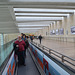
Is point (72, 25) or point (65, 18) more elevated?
point (65, 18)

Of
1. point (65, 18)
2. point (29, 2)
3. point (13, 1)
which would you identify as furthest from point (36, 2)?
point (65, 18)

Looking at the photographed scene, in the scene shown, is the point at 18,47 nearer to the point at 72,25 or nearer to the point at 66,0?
the point at 66,0

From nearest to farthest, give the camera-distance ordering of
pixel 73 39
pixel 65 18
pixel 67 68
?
pixel 67 68, pixel 73 39, pixel 65 18

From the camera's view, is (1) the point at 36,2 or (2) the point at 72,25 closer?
(1) the point at 36,2

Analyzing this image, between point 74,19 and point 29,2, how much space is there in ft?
31.0

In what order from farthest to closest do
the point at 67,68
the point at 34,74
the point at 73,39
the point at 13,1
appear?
1. the point at 73,39
2. the point at 13,1
3. the point at 34,74
4. the point at 67,68

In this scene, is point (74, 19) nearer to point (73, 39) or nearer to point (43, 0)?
point (73, 39)

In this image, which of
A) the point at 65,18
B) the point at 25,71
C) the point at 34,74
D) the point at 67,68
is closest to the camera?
the point at 67,68

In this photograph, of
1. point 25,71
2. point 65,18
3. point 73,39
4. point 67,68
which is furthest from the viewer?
point 65,18

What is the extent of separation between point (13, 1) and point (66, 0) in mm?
6064

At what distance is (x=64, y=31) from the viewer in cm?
2011

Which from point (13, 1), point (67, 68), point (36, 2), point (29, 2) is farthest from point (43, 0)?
point (67, 68)

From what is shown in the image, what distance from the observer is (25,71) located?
4.40m

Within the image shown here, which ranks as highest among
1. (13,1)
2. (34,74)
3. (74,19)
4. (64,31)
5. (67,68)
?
(13,1)
